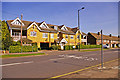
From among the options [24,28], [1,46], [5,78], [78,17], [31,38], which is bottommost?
[5,78]

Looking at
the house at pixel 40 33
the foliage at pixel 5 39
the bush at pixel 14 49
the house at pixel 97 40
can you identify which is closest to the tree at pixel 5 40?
the foliage at pixel 5 39

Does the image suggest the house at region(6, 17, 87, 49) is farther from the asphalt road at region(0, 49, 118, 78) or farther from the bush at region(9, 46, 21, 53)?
the asphalt road at region(0, 49, 118, 78)

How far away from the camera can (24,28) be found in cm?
3000

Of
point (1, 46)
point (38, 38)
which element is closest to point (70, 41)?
point (38, 38)

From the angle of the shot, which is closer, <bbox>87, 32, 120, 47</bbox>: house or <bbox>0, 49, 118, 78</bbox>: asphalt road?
<bbox>0, 49, 118, 78</bbox>: asphalt road

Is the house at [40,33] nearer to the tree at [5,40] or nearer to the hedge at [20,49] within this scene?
the tree at [5,40]

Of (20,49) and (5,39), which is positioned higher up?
(5,39)

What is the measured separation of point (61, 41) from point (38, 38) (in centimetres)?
853

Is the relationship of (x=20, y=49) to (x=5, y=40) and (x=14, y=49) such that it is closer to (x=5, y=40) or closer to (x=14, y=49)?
(x=14, y=49)

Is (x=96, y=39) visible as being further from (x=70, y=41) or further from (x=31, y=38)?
(x=31, y=38)

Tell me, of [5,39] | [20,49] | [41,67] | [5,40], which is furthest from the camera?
[5,39]

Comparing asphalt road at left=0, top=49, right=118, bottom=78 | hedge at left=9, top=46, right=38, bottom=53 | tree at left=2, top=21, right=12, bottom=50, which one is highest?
tree at left=2, top=21, right=12, bottom=50

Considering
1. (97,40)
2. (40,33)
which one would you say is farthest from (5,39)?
(97,40)

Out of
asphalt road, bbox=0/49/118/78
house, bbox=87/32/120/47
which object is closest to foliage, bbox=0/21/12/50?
asphalt road, bbox=0/49/118/78
